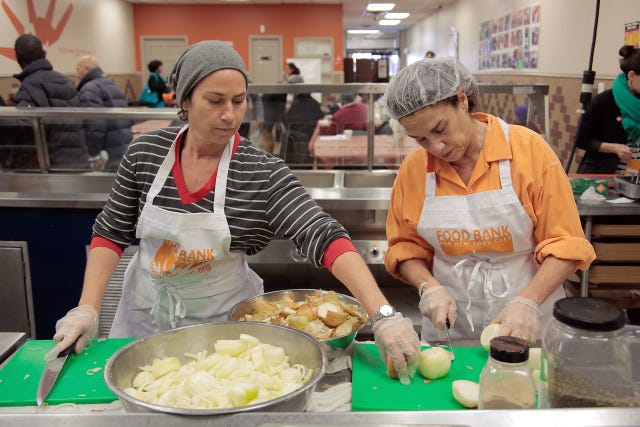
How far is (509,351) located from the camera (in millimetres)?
939

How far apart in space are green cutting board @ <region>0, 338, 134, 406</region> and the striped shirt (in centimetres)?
40

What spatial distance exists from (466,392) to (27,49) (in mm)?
4688

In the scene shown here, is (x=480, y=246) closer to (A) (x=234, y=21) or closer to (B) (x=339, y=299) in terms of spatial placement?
(B) (x=339, y=299)

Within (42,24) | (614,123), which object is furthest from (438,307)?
(42,24)

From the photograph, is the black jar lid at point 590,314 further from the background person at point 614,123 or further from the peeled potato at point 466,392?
the background person at point 614,123

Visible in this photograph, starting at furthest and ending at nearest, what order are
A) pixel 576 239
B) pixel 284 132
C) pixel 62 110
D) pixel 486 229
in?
pixel 284 132, pixel 62 110, pixel 486 229, pixel 576 239

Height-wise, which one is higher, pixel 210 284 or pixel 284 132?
pixel 284 132

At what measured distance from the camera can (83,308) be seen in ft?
5.16

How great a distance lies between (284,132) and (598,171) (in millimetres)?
2420

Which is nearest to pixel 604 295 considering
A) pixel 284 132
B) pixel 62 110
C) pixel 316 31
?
pixel 284 132

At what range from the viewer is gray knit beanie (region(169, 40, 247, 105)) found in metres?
1.59

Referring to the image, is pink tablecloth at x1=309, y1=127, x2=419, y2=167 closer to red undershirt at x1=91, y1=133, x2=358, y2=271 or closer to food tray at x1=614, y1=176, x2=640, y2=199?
food tray at x1=614, y1=176, x2=640, y2=199

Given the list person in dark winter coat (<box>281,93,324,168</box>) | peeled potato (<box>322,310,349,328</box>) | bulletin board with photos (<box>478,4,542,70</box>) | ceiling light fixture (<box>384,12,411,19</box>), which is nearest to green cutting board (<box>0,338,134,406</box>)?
peeled potato (<box>322,310,349,328</box>)

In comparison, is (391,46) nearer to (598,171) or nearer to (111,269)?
(598,171)
